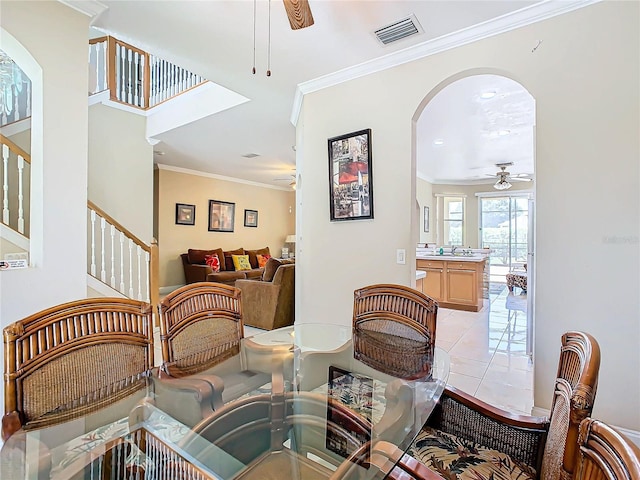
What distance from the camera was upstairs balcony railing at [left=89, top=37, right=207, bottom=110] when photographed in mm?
4516

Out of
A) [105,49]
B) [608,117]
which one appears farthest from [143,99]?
[608,117]

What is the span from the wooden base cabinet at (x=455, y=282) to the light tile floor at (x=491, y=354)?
7.4 inches

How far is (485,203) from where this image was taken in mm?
9648

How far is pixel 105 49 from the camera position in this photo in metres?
4.52

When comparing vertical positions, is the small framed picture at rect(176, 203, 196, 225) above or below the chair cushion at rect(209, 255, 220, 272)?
above

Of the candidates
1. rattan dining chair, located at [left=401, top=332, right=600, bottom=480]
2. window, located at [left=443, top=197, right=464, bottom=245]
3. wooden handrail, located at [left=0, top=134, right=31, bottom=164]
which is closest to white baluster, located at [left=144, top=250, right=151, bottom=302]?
wooden handrail, located at [left=0, top=134, right=31, bottom=164]

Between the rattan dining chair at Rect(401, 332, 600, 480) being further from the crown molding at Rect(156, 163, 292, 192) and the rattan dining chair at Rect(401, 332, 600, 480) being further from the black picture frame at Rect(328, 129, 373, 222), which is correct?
the crown molding at Rect(156, 163, 292, 192)

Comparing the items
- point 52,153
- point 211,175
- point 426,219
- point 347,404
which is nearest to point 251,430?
point 347,404

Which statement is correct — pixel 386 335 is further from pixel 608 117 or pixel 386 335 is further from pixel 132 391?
pixel 608 117

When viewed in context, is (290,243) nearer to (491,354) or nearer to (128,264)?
(128,264)

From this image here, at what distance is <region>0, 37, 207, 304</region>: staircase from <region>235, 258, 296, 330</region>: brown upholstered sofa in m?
1.20

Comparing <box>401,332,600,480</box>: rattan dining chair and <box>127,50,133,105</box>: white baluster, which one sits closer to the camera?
<box>401,332,600,480</box>: rattan dining chair

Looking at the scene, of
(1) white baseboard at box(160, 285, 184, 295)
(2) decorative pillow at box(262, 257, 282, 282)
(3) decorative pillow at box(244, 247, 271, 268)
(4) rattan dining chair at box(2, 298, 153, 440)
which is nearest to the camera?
(4) rattan dining chair at box(2, 298, 153, 440)

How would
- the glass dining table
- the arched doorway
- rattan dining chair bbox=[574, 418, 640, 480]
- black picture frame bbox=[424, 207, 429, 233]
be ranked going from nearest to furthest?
rattan dining chair bbox=[574, 418, 640, 480] < the glass dining table < the arched doorway < black picture frame bbox=[424, 207, 429, 233]
